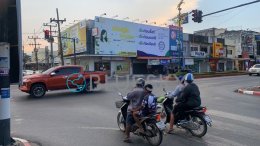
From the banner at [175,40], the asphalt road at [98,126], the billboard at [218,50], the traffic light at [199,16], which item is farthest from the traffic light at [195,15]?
the billboard at [218,50]

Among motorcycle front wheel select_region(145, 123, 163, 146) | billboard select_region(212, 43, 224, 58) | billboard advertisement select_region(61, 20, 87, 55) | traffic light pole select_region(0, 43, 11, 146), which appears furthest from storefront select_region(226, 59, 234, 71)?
traffic light pole select_region(0, 43, 11, 146)

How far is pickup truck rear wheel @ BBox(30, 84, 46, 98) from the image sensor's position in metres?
16.3

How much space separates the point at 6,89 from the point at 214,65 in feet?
187

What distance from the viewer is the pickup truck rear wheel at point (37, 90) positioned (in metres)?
16.3

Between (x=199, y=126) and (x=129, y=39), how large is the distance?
36.3m

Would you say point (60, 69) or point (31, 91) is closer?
point (31, 91)

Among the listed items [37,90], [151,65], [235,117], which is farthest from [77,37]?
[235,117]

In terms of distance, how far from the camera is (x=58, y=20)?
41625 mm

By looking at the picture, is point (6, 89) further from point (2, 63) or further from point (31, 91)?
point (31, 91)

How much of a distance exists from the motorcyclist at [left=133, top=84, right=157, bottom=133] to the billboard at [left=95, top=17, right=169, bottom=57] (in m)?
32.9

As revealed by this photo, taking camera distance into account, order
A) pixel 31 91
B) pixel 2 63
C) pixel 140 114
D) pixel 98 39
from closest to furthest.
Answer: pixel 2 63 → pixel 140 114 → pixel 31 91 → pixel 98 39

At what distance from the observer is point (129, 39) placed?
142ft

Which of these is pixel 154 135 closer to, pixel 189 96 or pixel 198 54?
pixel 189 96

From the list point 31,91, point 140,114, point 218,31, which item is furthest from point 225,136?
point 218,31
